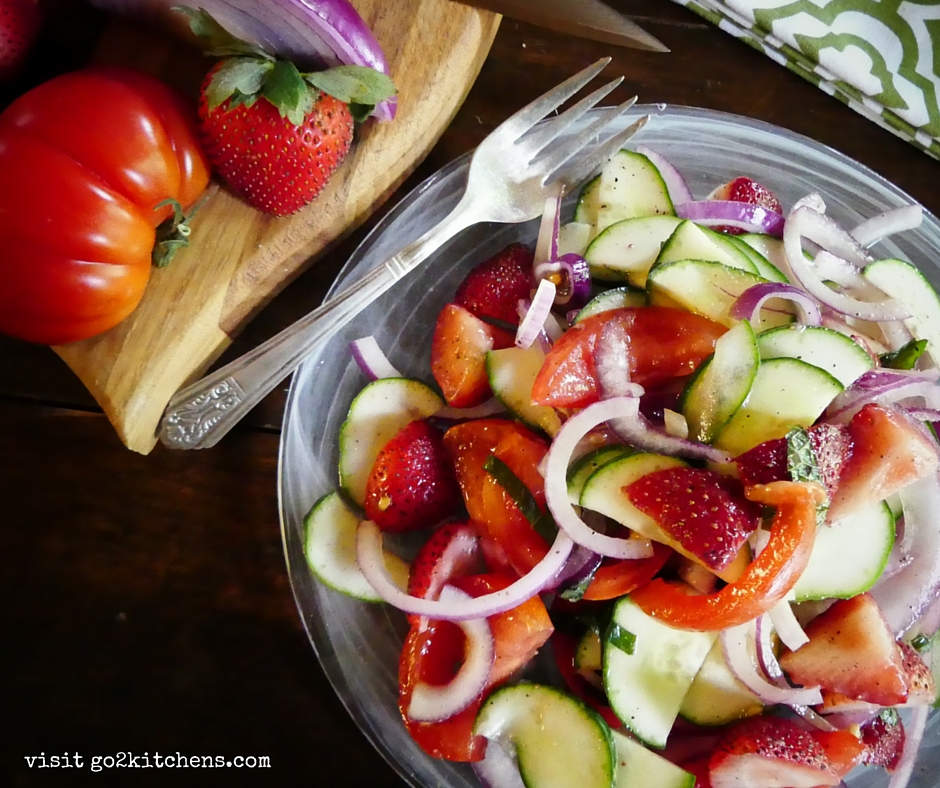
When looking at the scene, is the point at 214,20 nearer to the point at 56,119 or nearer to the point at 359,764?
the point at 56,119

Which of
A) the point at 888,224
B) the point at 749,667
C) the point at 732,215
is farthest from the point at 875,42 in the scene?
the point at 749,667

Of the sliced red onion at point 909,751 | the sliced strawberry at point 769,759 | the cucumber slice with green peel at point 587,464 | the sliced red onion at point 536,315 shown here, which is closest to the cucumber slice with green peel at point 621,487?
the cucumber slice with green peel at point 587,464

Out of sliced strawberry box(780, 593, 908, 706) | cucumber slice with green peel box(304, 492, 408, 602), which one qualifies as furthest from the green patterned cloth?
cucumber slice with green peel box(304, 492, 408, 602)

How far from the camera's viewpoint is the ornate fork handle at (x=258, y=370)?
1109mm

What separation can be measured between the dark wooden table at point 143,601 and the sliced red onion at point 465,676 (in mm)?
263

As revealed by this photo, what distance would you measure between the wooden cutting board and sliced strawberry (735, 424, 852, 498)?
756mm

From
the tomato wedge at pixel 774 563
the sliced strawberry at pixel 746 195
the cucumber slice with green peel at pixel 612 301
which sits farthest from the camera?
the sliced strawberry at pixel 746 195

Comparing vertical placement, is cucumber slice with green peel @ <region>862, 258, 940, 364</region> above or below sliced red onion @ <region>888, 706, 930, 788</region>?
above

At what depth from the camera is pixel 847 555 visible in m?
1.03

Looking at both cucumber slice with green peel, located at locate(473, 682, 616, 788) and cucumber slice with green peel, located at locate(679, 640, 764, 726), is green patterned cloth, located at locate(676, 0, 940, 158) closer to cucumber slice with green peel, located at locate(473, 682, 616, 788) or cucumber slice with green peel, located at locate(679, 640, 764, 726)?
cucumber slice with green peel, located at locate(679, 640, 764, 726)

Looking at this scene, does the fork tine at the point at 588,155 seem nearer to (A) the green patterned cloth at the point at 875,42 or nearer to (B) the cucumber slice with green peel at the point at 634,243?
(B) the cucumber slice with green peel at the point at 634,243

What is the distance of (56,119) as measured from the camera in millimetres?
1064

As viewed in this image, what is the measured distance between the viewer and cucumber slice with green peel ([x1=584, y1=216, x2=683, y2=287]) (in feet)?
3.71

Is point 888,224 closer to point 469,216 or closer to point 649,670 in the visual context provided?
point 469,216
